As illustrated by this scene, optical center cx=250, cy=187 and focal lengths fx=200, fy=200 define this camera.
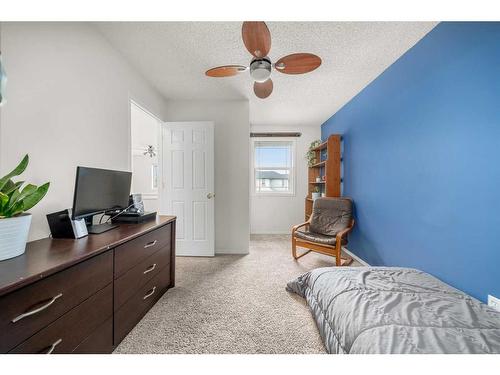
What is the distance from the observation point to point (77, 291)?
3.30ft

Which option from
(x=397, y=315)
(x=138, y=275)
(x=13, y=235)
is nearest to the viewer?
(x=13, y=235)

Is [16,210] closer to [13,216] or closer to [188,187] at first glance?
[13,216]

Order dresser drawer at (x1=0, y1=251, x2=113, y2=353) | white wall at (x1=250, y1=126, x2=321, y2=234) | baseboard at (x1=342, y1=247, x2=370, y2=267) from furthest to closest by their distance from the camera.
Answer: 1. white wall at (x1=250, y1=126, x2=321, y2=234)
2. baseboard at (x1=342, y1=247, x2=370, y2=267)
3. dresser drawer at (x1=0, y1=251, x2=113, y2=353)

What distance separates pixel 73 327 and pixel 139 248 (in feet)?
1.98

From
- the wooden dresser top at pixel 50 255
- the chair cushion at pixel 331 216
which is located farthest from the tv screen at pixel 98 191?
the chair cushion at pixel 331 216

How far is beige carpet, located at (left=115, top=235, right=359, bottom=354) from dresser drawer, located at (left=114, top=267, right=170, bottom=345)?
6cm

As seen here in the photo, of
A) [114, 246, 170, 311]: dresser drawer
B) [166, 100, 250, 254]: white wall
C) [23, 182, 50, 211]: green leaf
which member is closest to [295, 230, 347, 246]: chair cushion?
[166, 100, 250, 254]: white wall

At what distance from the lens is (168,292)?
2.04 m

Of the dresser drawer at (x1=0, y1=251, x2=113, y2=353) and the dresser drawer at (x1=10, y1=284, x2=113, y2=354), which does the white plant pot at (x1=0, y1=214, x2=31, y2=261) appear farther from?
the dresser drawer at (x1=10, y1=284, x2=113, y2=354)

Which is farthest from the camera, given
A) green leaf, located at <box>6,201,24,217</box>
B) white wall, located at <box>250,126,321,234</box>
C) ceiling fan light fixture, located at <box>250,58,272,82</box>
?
white wall, located at <box>250,126,321,234</box>

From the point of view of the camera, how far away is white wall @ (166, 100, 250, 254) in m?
3.24

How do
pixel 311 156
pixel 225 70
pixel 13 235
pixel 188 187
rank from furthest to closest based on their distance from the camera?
pixel 311 156
pixel 188 187
pixel 225 70
pixel 13 235

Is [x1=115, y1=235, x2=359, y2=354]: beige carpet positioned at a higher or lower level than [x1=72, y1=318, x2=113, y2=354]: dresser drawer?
lower

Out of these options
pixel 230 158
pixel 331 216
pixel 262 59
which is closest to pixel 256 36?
pixel 262 59
